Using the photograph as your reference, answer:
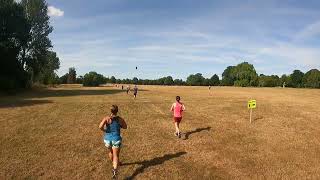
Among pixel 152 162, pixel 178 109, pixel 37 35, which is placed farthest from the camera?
pixel 37 35

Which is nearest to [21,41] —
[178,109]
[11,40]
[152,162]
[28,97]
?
[11,40]

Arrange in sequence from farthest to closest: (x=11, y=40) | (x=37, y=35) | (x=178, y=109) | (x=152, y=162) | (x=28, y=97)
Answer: (x=37, y=35), (x=11, y=40), (x=28, y=97), (x=178, y=109), (x=152, y=162)

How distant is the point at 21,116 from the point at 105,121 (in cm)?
1702

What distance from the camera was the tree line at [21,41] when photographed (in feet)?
210

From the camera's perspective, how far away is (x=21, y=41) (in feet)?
233

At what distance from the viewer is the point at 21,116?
30.5 metres

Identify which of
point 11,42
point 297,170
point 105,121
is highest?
point 11,42

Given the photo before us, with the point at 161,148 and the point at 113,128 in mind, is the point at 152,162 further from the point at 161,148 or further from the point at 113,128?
the point at 113,128

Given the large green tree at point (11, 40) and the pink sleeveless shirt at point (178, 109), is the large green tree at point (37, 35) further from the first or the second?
the pink sleeveless shirt at point (178, 109)

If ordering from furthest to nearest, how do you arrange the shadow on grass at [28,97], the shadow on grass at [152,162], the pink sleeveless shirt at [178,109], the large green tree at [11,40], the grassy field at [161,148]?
the large green tree at [11,40], the shadow on grass at [28,97], the pink sleeveless shirt at [178,109], the grassy field at [161,148], the shadow on grass at [152,162]

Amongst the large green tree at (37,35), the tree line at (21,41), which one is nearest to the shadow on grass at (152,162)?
the tree line at (21,41)

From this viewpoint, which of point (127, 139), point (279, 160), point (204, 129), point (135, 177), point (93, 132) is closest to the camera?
point (135, 177)

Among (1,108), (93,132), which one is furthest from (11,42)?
(93,132)

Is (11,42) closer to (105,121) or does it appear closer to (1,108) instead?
(1,108)
